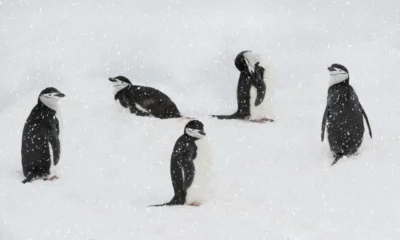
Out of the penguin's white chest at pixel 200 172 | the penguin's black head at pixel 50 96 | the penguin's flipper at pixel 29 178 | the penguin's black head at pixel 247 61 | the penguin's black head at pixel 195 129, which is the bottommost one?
the penguin's flipper at pixel 29 178

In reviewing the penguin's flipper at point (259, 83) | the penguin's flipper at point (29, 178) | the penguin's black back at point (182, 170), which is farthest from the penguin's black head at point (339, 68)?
the penguin's flipper at point (29, 178)

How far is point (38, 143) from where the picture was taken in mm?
6629

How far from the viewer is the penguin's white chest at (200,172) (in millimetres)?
5945

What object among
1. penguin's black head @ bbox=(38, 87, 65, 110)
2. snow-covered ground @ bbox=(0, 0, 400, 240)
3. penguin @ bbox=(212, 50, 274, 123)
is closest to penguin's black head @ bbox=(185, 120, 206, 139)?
snow-covered ground @ bbox=(0, 0, 400, 240)

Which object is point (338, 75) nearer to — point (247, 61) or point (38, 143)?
point (247, 61)

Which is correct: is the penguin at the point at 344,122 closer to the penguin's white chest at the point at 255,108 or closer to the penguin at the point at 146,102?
the penguin's white chest at the point at 255,108

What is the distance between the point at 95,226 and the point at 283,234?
1.28 metres

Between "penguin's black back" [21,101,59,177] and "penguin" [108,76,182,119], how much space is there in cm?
158

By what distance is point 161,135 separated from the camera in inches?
293

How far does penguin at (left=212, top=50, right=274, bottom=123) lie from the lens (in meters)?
8.04

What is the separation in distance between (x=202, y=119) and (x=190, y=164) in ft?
6.72

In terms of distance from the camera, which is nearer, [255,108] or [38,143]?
[38,143]

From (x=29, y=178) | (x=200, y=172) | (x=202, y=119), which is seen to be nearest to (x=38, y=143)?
(x=29, y=178)

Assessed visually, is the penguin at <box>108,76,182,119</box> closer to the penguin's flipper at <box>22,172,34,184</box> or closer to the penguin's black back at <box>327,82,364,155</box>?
the penguin's flipper at <box>22,172,34,184</box>
